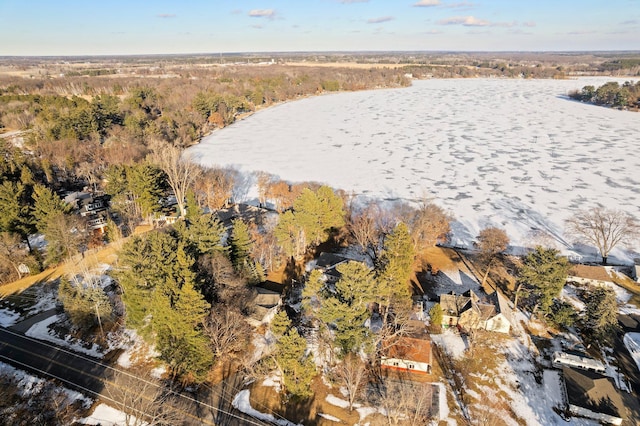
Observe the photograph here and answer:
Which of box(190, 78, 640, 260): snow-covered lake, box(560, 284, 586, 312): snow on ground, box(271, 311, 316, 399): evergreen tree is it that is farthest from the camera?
box(190, 78, 640, 260): snow-covered lake

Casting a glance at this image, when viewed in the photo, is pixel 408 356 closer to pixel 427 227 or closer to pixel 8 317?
pixel 427 227

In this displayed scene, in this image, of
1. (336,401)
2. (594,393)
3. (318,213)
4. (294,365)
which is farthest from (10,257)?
(594,393)

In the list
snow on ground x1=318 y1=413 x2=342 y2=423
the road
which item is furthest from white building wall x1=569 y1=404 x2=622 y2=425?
the road

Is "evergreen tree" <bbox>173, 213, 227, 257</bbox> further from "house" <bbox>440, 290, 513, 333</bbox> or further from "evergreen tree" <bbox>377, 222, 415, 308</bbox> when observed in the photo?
"house" <bbox>440, 290, 513, 333</bbox>

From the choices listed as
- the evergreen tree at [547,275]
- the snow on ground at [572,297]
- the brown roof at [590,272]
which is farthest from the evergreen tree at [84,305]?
the brown roof at [590,272]

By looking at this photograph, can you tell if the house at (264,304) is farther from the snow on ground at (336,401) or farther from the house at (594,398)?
the house at (594,398)
